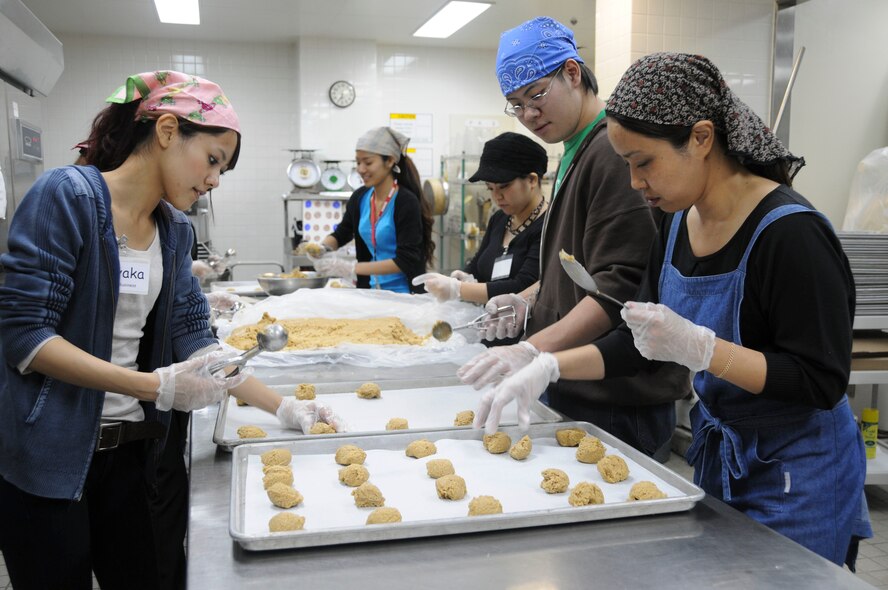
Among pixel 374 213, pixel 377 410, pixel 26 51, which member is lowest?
pixel 377 410

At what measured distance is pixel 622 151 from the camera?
1311mm

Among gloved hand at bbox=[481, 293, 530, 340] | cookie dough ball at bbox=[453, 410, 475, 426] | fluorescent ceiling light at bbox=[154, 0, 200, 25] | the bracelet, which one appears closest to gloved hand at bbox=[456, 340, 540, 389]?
cookie dough ball at bbox=[453, 410, 475, 426]

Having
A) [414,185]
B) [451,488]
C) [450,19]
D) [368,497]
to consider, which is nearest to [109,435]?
[368,497]

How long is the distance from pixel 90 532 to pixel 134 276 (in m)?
0.56

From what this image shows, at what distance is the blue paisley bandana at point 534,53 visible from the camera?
1724mm

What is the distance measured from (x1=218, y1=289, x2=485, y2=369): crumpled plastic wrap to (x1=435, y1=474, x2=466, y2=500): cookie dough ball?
3.51 ft

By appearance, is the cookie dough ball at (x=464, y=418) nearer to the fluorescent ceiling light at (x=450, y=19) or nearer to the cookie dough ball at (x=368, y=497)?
the cookie dough ball at (x=368, y=497)

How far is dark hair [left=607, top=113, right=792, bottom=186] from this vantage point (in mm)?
1235

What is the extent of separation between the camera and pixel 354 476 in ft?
4.07

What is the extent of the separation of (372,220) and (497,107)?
500 centimetres

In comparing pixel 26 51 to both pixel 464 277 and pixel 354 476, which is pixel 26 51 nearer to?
pixel 464 277

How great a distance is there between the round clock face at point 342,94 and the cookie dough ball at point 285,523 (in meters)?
6.91

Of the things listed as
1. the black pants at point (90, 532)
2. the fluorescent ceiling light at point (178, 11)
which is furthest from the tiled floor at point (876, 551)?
the fluorescent ceiling light at point (178, 11)

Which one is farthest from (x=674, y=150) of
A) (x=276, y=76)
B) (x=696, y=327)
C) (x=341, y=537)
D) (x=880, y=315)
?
(x=276, y=76)
